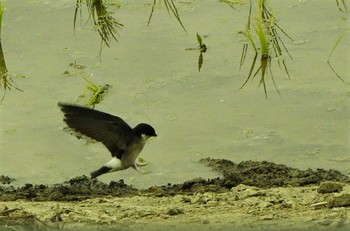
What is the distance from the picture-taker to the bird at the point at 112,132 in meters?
6.06

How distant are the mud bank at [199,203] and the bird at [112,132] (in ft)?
0.59

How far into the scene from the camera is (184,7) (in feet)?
26.5

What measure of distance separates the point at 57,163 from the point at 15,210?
0.56 meters

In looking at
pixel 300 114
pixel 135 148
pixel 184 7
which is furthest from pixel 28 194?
pixel 184 7

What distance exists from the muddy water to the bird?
345 millimetres

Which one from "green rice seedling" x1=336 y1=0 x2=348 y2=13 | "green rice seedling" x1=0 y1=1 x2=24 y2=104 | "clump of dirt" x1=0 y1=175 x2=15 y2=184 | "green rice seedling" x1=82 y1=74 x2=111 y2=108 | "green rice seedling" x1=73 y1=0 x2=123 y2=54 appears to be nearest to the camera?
"clump of dirt" x1=0 y1=175 x2=15 y2=184

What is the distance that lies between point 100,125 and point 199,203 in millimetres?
617

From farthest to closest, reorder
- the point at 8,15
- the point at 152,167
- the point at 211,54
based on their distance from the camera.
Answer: the point at 8,15 < the point at 211,54 < the point at 152,167

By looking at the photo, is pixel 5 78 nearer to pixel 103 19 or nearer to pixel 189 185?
pixel 103 19

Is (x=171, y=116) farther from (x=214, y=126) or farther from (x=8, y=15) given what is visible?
(x=8, y=15)

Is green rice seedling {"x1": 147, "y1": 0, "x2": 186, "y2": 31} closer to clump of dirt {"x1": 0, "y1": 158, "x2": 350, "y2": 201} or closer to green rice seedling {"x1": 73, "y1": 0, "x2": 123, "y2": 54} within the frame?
green rice seedling {"x1": 73, "y1": 0, "x2": 123, "y2": 54}

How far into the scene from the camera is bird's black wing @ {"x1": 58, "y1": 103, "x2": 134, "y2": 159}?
6051mm

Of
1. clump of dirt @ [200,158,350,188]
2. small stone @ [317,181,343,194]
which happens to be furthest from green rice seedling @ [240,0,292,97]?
small stone @ [317,181,343,194]

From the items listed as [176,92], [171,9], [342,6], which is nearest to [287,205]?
[176,92]
